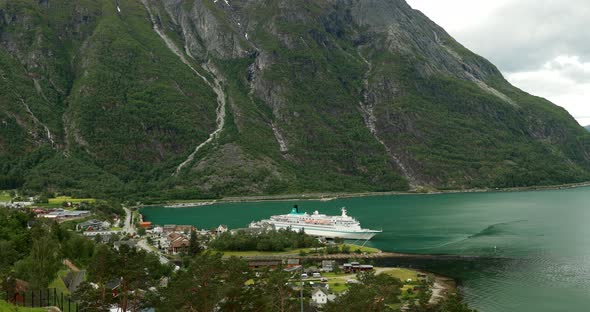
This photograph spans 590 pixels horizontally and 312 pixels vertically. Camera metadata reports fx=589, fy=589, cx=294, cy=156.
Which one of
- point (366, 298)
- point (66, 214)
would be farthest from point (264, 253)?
point (366, 298)

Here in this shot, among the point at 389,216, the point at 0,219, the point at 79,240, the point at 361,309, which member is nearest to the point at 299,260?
the point at 79,240

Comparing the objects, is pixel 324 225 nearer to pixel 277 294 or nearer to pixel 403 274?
pixel 403 274

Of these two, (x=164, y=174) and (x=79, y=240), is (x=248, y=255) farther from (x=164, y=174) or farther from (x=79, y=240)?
(x=164, y=174)

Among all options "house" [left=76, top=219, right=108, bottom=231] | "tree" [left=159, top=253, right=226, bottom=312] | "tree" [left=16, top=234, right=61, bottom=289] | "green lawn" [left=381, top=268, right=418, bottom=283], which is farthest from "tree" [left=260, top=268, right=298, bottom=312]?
"house" [left=76, top=219, right=108, bottom=231]

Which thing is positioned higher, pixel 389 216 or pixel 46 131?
pixel 46 131

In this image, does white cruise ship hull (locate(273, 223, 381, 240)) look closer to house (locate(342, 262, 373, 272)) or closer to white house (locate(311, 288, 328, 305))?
house (locate(342, 262, 373, 272))

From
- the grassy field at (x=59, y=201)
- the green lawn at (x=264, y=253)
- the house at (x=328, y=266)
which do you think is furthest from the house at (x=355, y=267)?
the grassy field at (x=59, y=201)

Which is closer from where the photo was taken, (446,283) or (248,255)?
(446,283)
